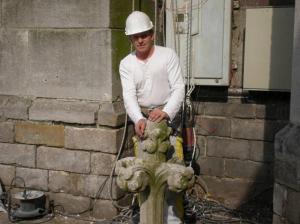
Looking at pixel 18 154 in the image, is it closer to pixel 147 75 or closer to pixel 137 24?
pixel 147 75

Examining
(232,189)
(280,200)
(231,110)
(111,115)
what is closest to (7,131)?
(111,115)

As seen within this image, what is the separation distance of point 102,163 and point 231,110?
6.18 feet

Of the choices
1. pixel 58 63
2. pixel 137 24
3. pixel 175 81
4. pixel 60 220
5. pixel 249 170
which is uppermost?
pixel 137 24

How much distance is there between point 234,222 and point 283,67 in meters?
1.96

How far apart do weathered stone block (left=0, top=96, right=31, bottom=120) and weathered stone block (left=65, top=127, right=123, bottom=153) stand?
670 mm

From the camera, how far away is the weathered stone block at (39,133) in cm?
625

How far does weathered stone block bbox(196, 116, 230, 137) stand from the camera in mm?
6750

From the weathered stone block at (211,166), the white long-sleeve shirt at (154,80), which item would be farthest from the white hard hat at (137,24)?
the weathered stone block at (211,166)

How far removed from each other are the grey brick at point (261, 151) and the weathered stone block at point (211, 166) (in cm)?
46

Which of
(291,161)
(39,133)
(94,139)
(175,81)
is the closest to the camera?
(291,161)

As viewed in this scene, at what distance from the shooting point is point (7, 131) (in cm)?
658

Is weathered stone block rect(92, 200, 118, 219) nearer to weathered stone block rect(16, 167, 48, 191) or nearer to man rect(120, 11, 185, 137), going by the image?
weathered stone block rect(16, 167, 48, 191)

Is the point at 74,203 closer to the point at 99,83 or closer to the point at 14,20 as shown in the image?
the point at 99,83

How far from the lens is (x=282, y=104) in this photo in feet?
21.0
